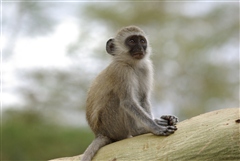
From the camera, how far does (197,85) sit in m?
25.5

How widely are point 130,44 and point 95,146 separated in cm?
152

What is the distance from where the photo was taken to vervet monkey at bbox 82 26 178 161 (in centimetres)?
556

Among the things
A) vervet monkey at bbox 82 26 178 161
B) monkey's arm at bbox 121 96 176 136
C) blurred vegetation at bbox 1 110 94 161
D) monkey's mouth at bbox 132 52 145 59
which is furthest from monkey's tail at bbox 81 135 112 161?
blurred vegetation at bbox 1 110 94 161

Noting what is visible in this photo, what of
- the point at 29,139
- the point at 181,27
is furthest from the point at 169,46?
the point at 29,139

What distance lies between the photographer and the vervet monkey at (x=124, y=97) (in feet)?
18.3

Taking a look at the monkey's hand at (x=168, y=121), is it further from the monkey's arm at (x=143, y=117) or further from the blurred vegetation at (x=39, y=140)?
the blurred vegetation at (x=39, y=140)

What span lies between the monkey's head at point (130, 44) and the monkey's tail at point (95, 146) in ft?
3.53

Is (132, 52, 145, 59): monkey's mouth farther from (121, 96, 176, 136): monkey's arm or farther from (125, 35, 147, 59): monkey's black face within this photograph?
(121, 96, 176, 136): monkey's arm

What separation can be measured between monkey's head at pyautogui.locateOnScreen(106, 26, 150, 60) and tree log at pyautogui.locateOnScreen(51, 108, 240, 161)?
1.31 meters

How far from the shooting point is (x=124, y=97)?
227 inches

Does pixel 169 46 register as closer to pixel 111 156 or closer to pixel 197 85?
pixel 197 85

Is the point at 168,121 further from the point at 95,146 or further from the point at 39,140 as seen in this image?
the point at 39,140

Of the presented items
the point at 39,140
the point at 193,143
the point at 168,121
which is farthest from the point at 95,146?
the point at 39,140

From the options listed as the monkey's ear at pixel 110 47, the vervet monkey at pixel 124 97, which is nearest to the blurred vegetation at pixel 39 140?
the monkey's ear at pixel 110 47
